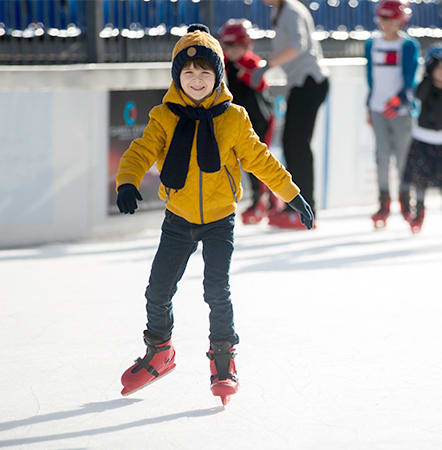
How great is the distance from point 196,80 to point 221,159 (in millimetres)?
305

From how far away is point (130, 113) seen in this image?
25.2ft

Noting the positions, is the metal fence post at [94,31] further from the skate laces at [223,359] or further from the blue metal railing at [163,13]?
the skate laces at [223,359]

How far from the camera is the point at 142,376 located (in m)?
4.13

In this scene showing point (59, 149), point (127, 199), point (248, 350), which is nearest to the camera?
point (127, 199)

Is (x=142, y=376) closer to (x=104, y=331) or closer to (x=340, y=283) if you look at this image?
(x=104, y=331)

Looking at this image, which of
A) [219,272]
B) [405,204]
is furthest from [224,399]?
[405,204]

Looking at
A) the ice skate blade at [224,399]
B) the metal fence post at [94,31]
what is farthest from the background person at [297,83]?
the ice skate blade at [224,399]

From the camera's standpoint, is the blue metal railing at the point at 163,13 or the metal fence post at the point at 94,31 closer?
the blue metal railing at the point at 163,13

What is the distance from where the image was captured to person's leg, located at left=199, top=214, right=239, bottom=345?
4.01 m

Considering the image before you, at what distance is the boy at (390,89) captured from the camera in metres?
7.68

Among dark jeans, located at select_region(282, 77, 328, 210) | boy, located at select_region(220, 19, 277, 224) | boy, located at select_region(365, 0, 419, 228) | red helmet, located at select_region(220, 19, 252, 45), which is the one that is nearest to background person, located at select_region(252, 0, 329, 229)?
dark jeans, located at select_region(282, 77, 328, 210)

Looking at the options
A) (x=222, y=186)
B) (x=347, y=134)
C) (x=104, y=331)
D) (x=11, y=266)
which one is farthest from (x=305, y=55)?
(x=222, y=186)

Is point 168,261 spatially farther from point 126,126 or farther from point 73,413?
point 126,126

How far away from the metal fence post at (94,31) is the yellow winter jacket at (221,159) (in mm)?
3969
